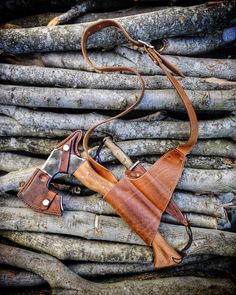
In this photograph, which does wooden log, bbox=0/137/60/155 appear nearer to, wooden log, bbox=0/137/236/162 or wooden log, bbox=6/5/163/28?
wooden log, bbox=0/137/236/162

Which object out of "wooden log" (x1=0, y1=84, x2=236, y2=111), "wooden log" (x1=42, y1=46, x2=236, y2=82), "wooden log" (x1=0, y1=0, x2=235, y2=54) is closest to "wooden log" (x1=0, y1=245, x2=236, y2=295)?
"wooden log" (x1=0, y1=84, x2=236, y2=111)

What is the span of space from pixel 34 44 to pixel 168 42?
4.53ft

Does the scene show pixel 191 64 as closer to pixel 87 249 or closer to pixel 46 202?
pixel 46 202

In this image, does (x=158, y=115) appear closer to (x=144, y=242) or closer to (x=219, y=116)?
(x=219, y=116)

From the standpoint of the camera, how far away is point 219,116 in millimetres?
3172

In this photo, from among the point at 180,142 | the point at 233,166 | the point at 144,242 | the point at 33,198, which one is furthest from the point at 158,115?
the point at 33,198

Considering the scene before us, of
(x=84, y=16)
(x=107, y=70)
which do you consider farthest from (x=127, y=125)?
(x=84, y=16)

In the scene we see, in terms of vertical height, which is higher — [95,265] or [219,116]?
[219,116]

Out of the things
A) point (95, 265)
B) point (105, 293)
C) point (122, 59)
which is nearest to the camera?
point (105, 293)

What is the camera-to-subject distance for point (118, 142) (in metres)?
2.98

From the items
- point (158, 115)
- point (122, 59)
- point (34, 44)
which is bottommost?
point (158, 115)

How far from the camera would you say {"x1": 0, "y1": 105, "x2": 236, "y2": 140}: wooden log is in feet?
9.59

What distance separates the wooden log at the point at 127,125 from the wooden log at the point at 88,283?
1247 millimetres

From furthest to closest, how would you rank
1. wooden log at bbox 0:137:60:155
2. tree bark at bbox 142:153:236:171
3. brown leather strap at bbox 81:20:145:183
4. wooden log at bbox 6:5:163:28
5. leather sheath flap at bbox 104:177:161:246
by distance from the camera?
wooden log at bbox 6:5:163:28, wooden log at bbox 0:137:60:155, tree bark at bbox 142:153:236:171, brown leather strap at bbox 81:20:145:183, leather sheath flap at bbox 104:177:161:246
